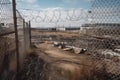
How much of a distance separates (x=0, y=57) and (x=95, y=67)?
3490mm

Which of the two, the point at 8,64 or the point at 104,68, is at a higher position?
the point at 8,64

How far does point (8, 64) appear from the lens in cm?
403

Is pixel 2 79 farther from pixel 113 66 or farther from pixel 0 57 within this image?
pixel 113 66

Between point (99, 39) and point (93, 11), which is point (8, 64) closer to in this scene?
point (93, 11)

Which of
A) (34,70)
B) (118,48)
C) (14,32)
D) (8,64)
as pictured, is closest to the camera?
(8,64)

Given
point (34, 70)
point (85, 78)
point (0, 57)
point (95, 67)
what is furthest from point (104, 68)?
point (0, 57)

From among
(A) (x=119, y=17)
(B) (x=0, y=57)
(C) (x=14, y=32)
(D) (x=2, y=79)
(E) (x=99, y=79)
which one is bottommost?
(E) (x=99, y=79)

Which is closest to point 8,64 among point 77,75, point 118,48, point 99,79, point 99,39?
point 77,75

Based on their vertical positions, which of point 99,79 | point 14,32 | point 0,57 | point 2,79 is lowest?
point 99,79

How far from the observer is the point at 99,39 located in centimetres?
632

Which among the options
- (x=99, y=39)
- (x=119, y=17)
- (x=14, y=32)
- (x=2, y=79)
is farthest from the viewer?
(x=99, y=39)

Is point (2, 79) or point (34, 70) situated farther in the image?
point (34, 70)

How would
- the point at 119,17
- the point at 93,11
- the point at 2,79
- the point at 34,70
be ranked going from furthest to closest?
the point at 34,70 < the point at 93,11 < the point at 119,17 < the point at 2,79

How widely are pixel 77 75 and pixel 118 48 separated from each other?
11.0ft
